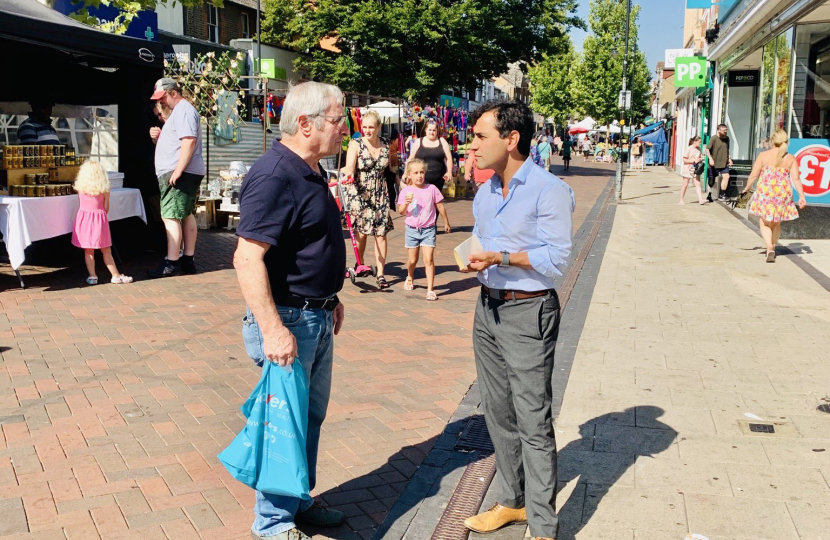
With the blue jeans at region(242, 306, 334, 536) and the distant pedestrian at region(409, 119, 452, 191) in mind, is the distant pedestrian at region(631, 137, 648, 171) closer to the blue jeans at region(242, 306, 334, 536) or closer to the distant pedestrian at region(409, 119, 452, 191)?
the distant pedestrian at region(409, 119, 452, 191)

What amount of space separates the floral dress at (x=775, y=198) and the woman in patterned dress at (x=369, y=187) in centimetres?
533

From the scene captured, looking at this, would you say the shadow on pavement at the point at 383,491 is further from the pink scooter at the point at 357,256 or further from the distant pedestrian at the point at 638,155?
the distant pedestrian at the point at 638,155

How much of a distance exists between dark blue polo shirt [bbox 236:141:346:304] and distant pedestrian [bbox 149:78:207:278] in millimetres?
5685

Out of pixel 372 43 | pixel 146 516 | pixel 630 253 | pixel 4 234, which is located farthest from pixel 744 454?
pixel 372 43

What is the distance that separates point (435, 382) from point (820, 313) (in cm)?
432

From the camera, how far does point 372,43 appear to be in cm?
2811

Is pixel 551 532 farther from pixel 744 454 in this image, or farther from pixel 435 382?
pixel 435 382

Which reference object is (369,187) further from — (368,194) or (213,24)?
(213,24)

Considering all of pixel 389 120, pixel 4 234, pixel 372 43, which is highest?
pixel 372 43

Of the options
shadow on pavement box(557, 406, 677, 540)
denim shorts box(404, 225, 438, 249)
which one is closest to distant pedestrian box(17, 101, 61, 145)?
denim shorts box(404, 225, 438, 249)

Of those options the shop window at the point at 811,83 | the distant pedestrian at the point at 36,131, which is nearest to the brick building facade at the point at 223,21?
the distant pedestrian at the point at 36,131

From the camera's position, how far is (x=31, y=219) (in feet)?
26.3

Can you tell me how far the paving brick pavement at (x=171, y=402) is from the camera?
367 cm

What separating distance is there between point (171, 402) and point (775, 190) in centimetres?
868
